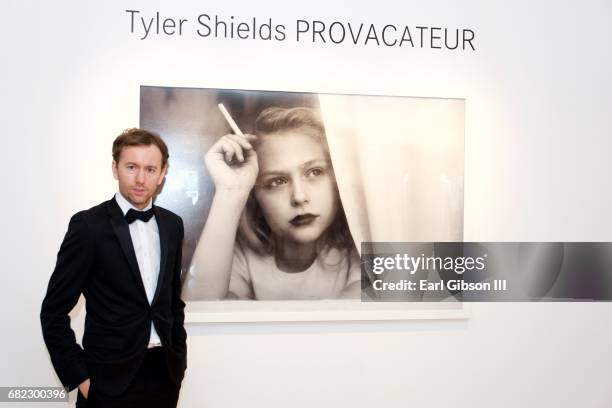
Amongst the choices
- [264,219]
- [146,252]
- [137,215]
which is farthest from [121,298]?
[264,219]

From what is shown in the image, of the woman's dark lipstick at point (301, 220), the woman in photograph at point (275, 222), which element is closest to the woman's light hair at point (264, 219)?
the woman in photograph at point (275, 222)

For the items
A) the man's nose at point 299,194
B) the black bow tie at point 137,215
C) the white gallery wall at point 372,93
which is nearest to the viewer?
the black bow tie at point 137,215

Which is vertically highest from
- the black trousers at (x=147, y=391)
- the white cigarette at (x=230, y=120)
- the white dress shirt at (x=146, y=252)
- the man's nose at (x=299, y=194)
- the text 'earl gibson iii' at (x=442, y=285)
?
the white cigarette at (x=230, y=120)

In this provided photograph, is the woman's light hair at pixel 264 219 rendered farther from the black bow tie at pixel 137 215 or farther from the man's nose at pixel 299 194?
the black bow tie at pixel 137 215

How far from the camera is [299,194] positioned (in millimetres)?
2809

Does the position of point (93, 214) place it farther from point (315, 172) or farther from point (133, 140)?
point (315, 172)

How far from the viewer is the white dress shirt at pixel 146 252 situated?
83.2 inches

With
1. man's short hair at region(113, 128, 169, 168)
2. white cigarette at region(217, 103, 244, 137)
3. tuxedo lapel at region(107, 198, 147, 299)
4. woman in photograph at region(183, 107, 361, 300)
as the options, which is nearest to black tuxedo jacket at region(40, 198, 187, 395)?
tuxedo lapel at region(107, 198, 147, 299)

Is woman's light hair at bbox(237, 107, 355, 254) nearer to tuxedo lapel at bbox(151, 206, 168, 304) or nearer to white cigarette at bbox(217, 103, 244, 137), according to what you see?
white cigarette at bbox(217, 103, 244, 137)

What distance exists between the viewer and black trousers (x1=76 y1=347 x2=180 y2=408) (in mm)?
2033

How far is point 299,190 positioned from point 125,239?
1004mm

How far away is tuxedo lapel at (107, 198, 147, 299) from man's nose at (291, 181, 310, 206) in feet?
3.09

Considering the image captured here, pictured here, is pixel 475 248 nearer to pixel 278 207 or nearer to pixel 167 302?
pixel 278 207

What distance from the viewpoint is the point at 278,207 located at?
2797 mm
